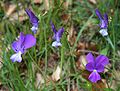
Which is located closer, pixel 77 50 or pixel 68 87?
pixel 68 87

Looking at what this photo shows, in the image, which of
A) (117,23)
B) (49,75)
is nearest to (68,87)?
(49,75)

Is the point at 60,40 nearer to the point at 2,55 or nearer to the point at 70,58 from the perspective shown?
the point at 70,58

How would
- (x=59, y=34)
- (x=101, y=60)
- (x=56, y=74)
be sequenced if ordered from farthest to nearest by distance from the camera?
(x=56, y=74), (x=59, y=34), (x=101, y=60)

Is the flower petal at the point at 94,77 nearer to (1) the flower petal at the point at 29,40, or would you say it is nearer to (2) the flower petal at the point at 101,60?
(2) the flower petal at the point at 101,60

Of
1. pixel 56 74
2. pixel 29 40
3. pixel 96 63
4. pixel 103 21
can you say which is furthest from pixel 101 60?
pixel 56 74

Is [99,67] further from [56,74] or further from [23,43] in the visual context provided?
[56,74]

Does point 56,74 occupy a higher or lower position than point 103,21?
lower

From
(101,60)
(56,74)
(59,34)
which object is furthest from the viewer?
(56,74)

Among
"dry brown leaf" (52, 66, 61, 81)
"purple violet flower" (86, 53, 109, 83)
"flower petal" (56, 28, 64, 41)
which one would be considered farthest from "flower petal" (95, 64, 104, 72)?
"dry brown leaf" (52, 66, 61, 81)

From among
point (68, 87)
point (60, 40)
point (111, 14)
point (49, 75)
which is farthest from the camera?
point (111, 14)

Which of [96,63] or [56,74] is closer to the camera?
[96,63]

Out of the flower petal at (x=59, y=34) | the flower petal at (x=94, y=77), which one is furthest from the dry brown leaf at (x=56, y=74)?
the flower petal at (x=94, y=77)
